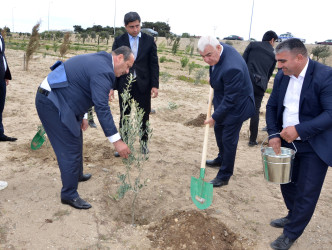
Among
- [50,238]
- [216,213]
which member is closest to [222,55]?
[216,213]

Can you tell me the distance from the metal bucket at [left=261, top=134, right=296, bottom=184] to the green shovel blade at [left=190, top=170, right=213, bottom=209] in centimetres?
57

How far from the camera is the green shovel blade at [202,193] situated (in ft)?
9.60

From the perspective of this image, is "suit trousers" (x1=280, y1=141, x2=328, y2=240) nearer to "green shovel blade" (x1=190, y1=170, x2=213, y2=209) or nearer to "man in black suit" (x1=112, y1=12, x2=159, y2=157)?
"green shovel blade" (x1=190, y1=170, x2=213, y2=209)

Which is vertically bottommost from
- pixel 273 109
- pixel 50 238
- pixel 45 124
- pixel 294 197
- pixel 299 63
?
pixel 50 238

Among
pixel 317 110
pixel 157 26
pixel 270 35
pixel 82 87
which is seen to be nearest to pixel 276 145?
pixel 317 110

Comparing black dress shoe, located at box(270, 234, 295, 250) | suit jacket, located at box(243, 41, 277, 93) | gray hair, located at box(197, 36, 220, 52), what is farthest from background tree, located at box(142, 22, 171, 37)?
black dress shoe, located at box(270, 234, 295, 250)

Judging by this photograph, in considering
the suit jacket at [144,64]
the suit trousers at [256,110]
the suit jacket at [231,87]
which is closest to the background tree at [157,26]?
the suit trousers at [256,110]

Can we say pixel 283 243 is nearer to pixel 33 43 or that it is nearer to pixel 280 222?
pixel 280 222

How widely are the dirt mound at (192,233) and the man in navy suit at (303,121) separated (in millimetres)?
435

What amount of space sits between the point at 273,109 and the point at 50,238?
89.5 inches

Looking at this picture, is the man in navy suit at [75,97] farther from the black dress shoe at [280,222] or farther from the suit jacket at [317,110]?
the black dress shoe at [280,222]

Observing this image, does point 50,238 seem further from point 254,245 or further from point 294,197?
point 294,197

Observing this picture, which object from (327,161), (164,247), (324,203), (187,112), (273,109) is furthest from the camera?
(187,112)

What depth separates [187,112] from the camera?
7.25 meters
